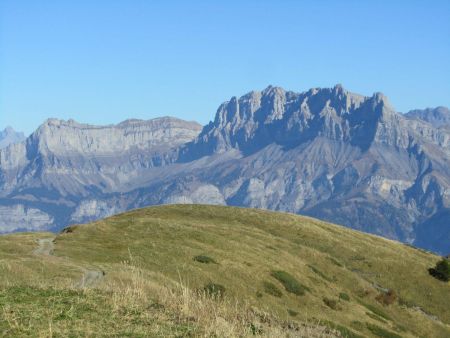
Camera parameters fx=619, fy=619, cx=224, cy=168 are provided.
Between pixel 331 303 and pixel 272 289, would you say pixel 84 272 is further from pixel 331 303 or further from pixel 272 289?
pixel 331 303

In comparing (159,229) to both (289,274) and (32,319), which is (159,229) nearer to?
(289,274)

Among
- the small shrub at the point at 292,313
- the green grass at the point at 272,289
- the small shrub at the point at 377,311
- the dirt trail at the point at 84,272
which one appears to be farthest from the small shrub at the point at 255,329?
the small shrub at the point at 377,311

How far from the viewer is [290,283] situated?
5362 centimetres

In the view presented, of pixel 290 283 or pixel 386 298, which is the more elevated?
pixel 290 283

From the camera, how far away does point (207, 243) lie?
207 feet

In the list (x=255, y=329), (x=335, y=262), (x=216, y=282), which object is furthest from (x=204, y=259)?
(x=255, y=329)

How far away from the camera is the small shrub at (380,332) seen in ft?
162

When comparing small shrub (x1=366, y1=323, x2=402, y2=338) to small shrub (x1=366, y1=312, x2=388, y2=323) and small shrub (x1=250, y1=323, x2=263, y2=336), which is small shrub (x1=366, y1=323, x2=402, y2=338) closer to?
small shrub (x1=366, y1=312, x2=388, y2=323)

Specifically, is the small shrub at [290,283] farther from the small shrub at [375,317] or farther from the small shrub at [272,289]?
the small shrub at [375,317]

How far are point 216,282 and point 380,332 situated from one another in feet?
46.1

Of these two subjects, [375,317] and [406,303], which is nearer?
[375,317]

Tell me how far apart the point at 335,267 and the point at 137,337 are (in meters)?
53.3

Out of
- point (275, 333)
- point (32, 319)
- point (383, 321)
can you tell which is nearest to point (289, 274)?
point (383, 321)

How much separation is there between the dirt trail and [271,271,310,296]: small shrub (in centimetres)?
1811
